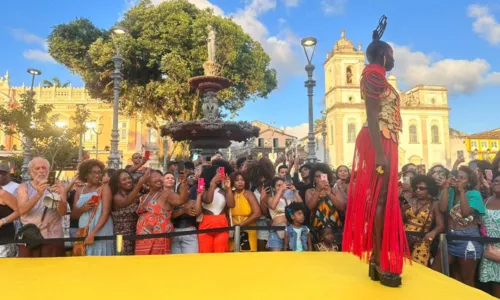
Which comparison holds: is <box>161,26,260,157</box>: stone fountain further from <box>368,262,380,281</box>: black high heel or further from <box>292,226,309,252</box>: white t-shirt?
<box>368,262,380,281</box>: black high heel

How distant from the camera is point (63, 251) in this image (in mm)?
4461

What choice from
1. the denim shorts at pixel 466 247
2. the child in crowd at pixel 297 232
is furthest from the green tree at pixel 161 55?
the denim shorts at pixel 466 247

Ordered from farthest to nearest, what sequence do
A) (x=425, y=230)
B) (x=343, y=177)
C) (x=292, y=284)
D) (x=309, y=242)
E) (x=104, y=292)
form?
(x=343, y=177)
(x=309, y=242)
(x=425, y=230)
(x=292, y=284)
(x=104, y=292)

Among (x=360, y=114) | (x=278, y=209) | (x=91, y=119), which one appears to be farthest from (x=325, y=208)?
(x=360, y=114)

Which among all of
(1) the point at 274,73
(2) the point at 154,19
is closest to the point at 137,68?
(2) the point at 154,19

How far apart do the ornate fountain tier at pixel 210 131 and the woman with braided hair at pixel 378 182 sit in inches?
311

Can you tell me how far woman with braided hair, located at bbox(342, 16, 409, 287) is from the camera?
2.73m

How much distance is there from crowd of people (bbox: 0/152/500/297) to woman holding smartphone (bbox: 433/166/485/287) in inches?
0.4

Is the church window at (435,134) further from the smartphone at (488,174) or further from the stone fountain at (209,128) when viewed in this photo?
the smartphone at (488,174)

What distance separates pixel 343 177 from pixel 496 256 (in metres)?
2.49

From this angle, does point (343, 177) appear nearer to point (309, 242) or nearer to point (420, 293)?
point (309, 242)

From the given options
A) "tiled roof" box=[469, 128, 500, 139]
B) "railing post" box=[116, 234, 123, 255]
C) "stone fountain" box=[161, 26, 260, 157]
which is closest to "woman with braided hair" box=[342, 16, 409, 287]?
"railing post" box=[116, 234, 123, 255]

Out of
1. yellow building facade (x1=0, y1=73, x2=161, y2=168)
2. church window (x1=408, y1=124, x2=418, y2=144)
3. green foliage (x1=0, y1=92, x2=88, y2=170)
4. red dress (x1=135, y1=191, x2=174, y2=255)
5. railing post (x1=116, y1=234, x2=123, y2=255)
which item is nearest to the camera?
railing post (x1=116, y1=234, x2=123, y2=255)

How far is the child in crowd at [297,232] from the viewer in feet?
15.6
